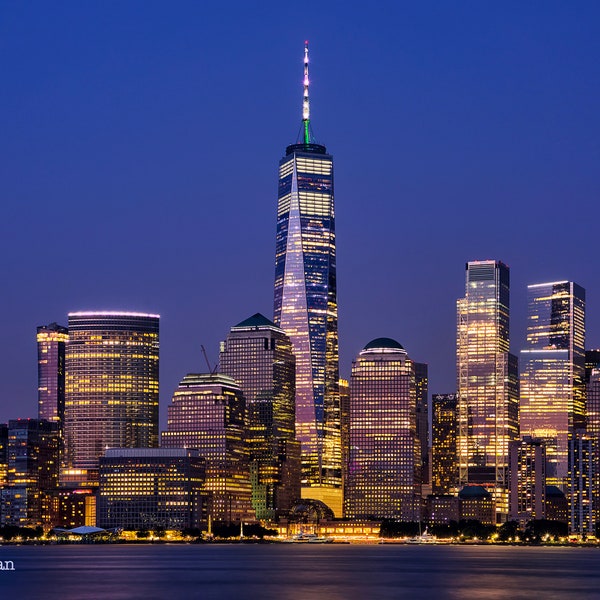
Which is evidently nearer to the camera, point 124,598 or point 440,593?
point 124,598

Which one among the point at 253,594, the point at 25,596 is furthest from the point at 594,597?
the point at 25,596

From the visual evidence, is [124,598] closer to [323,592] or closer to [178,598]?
[178,598]

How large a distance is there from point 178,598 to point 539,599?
4089cm

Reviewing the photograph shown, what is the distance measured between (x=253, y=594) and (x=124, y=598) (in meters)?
15.7

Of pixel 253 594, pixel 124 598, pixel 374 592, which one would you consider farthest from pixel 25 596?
pixel 374 592

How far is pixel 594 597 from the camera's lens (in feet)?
617

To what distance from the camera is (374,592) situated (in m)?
193

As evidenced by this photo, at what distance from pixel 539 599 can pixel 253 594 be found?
3284 centimetres

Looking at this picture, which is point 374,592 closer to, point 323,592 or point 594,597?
point 323,592

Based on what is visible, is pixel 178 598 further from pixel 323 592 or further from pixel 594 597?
pixel 594 597

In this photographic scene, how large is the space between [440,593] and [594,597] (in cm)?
1865

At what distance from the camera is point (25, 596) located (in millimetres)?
188500

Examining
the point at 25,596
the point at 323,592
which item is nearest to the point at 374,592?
the point at 323,592

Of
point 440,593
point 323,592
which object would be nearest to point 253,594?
point 323,592
